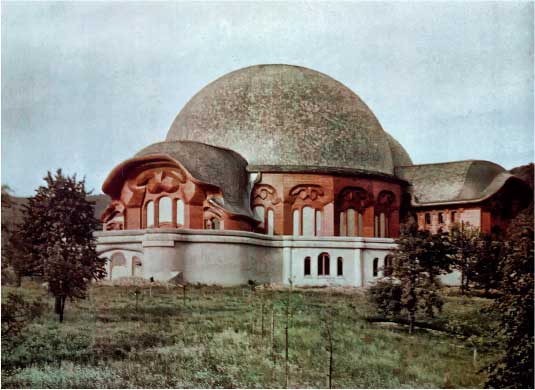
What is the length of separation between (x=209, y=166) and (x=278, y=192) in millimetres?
4988

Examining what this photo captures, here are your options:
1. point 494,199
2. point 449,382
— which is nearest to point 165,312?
point 449,382

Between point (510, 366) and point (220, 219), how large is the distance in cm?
1943

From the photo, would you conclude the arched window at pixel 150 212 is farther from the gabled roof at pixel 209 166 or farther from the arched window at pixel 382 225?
the arched window at pixel 382 225

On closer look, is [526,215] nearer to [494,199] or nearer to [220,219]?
[220,219]

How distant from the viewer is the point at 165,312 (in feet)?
82.3

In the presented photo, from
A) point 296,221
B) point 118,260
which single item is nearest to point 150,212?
point 118,260

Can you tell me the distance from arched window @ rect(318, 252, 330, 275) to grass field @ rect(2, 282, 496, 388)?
1281 cm

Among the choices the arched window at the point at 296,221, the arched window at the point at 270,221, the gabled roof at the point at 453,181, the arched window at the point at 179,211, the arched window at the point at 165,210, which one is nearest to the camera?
the arched window at the point at 179,211

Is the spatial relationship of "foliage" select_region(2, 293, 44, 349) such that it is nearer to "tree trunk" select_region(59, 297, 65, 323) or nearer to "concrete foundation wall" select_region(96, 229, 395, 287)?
"tree trunk" select_region(59, 297, 65, 323)

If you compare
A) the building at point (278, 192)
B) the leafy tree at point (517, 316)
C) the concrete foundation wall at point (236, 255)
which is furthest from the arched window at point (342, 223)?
the leafy tree at point (517, 316)

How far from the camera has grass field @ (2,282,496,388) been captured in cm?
2094

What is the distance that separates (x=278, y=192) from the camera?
42.4 meters

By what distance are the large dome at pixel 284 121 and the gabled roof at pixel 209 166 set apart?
2.09 meters

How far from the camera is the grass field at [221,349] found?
2094cm
